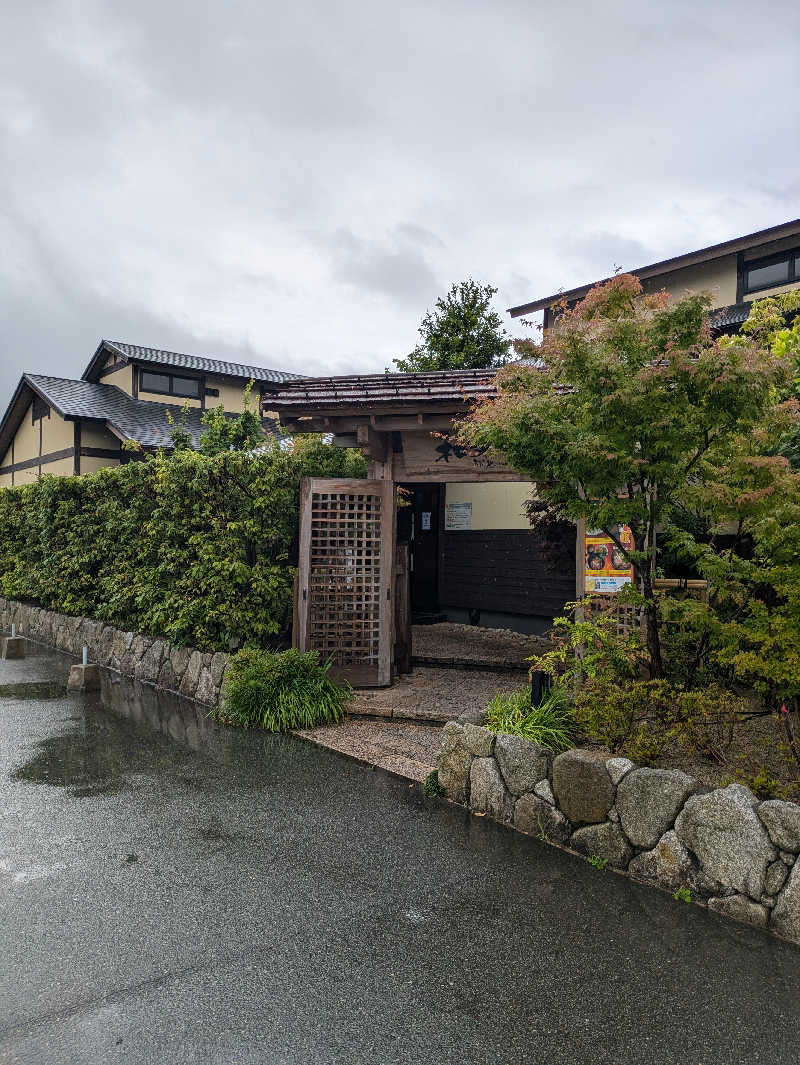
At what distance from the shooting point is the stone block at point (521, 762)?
4867 millimetres

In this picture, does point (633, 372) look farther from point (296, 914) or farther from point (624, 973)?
point (296, 914)

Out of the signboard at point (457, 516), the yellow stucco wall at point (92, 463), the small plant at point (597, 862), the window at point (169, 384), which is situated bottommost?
the small plant at point (597, 862)

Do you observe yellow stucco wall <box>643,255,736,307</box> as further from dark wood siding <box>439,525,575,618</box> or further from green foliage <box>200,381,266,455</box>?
green foliage <box>200,381,266,455</box>

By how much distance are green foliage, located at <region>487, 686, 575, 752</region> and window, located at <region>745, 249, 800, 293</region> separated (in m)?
12.0

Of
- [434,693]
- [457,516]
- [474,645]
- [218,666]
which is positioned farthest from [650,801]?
[457,516]

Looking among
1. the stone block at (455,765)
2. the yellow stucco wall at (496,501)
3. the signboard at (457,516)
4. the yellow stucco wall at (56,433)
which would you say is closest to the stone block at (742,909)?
the stone block at (455,765)

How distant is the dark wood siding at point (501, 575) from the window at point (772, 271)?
7317mm

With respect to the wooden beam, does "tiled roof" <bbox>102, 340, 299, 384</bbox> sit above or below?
above

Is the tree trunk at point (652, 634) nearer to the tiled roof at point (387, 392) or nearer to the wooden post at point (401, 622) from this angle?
the tiled roof at point (387, 392)

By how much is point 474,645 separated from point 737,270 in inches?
389

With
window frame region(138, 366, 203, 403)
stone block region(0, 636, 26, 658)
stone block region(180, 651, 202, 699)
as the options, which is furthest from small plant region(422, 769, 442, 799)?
window frame region(138, 366, 203, 403)

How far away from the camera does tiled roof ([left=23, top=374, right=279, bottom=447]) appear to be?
18555 millimetres

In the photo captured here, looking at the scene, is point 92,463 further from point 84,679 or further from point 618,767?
point 618,767

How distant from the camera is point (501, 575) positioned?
13.1 m
